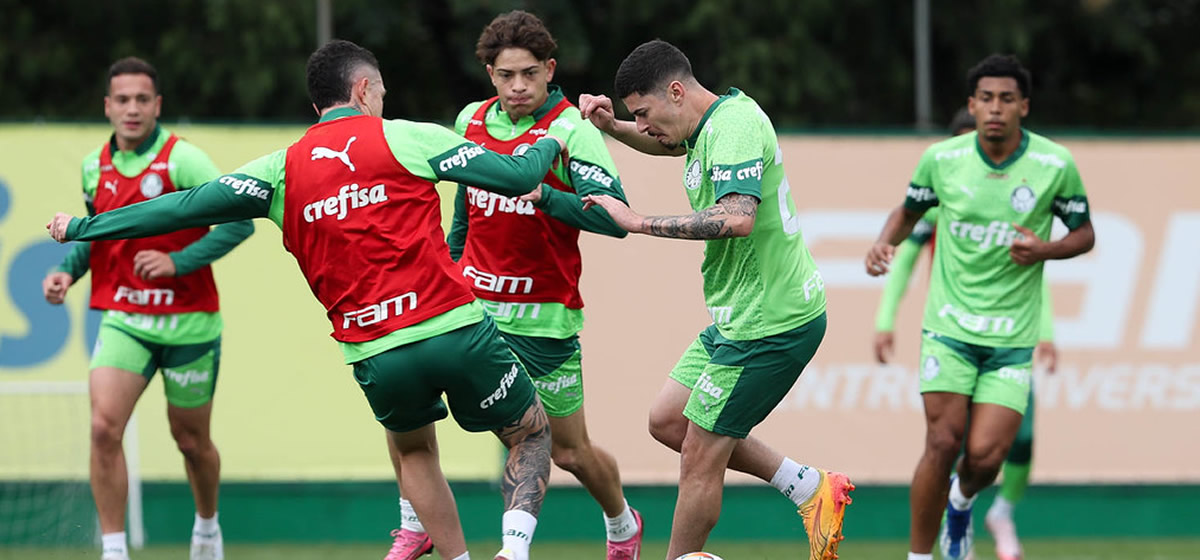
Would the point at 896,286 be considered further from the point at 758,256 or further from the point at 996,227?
the point at 758,256

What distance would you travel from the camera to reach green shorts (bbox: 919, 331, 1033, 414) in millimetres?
7609

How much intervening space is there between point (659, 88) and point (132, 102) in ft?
11.1

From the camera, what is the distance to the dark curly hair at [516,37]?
6.75 metres

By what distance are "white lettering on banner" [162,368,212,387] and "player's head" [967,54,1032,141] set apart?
4293mm

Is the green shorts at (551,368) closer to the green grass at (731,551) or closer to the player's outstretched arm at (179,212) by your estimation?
the player's outstretched arm at (179,212)

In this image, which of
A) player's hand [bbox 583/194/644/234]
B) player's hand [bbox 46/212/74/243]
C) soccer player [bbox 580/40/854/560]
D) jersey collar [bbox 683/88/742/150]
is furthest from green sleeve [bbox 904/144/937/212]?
player's hand [bbox 46/212/74/243]

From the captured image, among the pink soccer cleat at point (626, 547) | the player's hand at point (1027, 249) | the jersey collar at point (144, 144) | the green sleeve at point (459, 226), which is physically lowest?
the pink soccer cleat at point (626, 547)

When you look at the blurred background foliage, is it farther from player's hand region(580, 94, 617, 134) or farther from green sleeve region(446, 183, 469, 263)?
player's hand region(580, 94, 617, 134)

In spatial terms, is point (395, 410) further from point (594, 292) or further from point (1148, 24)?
point (1148, 24)

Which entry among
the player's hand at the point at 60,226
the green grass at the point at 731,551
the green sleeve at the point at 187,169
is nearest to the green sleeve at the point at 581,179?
the player's hand at the point at 60,226

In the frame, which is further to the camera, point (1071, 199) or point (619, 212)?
point (1071, 199)

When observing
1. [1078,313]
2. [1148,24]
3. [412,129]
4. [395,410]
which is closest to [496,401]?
[395,410]

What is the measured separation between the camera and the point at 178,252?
7.98m

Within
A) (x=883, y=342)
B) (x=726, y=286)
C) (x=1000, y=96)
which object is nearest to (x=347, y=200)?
(x=726, y=286)
